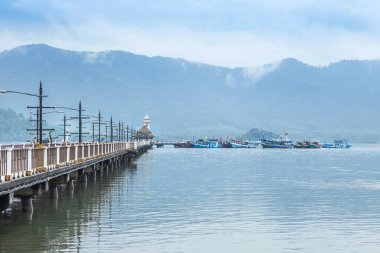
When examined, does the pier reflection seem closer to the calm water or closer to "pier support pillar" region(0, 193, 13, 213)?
the calm water

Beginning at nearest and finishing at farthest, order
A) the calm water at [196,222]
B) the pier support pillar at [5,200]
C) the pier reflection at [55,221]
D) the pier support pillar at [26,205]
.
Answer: the pier reflection at [55,221]
the calm water at [196,222]
the pier support pillar at [5,200]
the pier support pillar at [26,205]

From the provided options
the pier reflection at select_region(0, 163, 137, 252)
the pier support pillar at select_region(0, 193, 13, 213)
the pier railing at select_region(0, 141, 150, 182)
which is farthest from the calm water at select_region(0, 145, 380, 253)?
the pier railing at select_region(0, 141, 150, 182)

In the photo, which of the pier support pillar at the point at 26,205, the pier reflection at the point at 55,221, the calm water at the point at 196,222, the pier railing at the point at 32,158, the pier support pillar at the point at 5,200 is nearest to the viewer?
the pier reflection at the point at 55,221

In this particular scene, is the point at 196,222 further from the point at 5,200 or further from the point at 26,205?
the point at 5,200

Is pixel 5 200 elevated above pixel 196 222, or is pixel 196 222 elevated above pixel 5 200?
pixel 5 200

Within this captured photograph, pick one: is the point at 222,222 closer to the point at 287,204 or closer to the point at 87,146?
the point at 287,204

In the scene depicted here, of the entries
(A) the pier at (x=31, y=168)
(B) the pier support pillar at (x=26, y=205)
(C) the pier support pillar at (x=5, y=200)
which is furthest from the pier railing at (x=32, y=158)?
(B) the pier support pillar at (x=26, y=205)

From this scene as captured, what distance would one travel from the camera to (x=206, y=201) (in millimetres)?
48938

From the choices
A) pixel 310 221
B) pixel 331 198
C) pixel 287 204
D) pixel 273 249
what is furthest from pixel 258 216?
pixel 331 198

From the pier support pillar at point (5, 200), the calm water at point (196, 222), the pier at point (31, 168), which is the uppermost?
the pier at point (31, 168)

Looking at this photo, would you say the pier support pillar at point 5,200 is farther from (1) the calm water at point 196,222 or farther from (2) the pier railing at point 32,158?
(1) the calm water at point 196,222

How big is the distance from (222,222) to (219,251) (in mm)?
8199

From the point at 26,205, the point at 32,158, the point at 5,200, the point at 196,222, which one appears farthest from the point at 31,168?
the point at 196,222

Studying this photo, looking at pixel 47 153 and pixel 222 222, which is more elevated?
pixel 47 153
